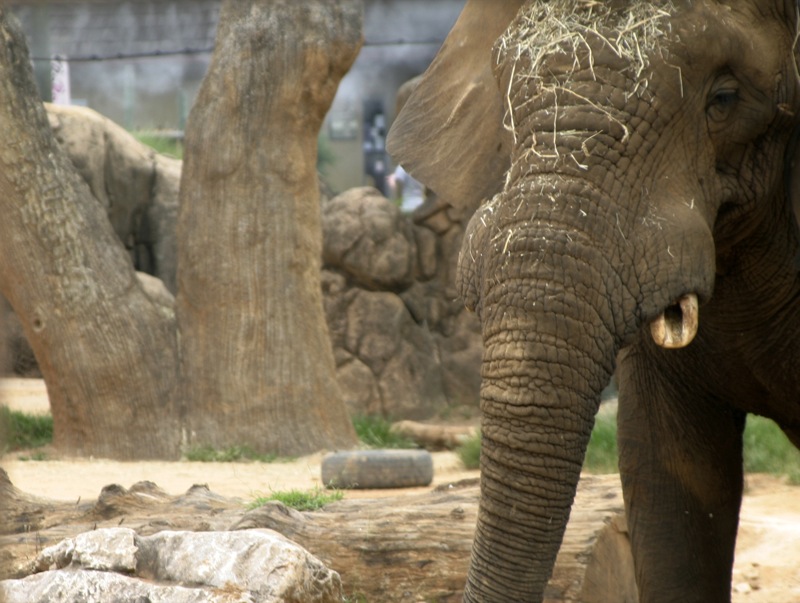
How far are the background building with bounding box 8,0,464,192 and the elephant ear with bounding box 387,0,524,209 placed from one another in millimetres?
11679

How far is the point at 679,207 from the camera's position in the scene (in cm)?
315

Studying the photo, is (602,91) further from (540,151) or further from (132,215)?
(132,215)

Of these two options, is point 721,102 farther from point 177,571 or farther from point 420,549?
point 420,549

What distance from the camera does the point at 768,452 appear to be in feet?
30.2

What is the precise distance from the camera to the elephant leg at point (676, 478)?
4.32m

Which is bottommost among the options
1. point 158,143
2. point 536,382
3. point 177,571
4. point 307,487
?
point 307,487

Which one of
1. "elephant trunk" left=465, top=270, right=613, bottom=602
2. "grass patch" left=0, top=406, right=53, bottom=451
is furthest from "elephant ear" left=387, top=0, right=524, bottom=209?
"grass patch" left=0, top=406, right=53, bottom=451

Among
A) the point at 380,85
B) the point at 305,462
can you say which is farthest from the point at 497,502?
the point at 380,85

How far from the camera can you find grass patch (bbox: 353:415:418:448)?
11008mm

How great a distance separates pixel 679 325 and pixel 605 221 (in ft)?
1.13

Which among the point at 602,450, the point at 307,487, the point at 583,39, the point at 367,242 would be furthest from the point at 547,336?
the point at 367,242

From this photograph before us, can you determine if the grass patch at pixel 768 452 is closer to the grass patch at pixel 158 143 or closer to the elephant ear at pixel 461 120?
the elephant ear at pixel 461 120

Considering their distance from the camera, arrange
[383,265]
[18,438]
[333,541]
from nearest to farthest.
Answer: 1. [333,541]
2. [18,438]
3. [383,265]

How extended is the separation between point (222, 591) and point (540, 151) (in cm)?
158
